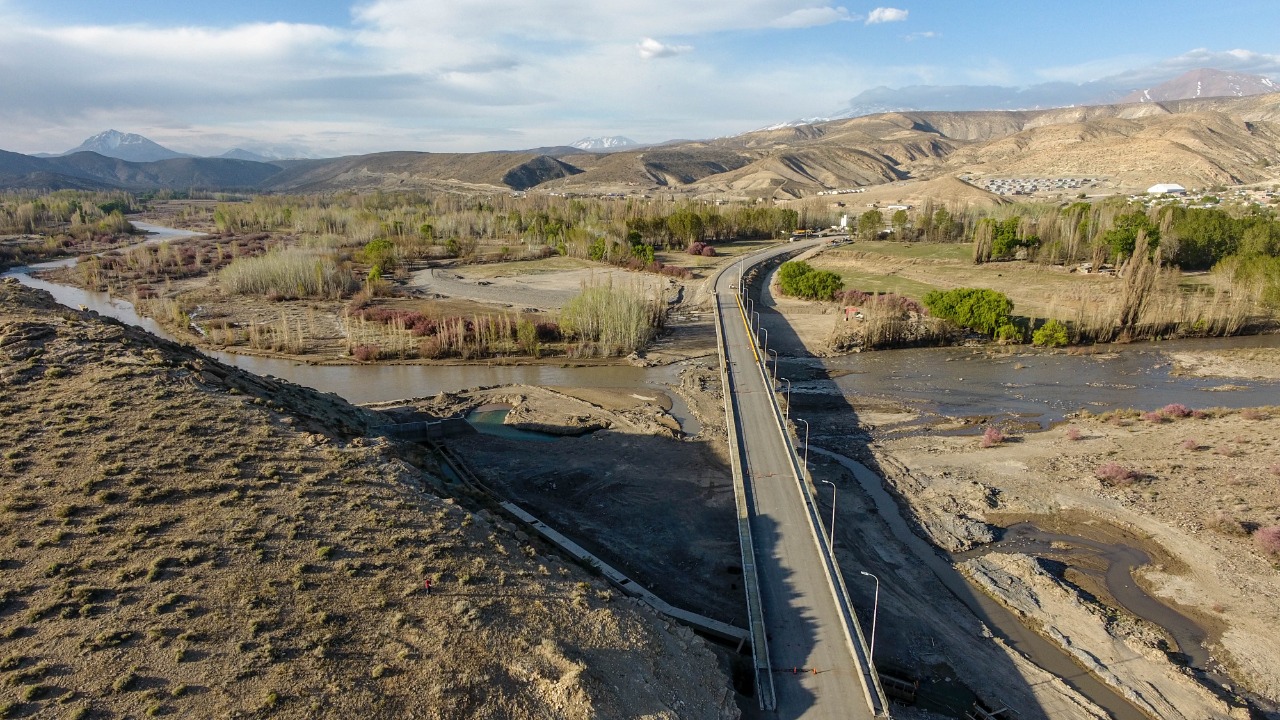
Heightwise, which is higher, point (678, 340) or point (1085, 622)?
point (678, 340)

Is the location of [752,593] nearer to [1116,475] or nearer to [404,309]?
[1116,475]

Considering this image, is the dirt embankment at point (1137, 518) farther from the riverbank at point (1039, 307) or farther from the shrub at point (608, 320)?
the shrub at point (608, 320)

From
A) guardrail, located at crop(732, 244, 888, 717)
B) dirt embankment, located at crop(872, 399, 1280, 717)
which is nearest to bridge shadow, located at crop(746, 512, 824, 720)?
guardrail, located at crop(732, 244, 888, 717)

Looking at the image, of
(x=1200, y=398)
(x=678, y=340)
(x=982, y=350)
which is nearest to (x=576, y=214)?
(x=678, y=340)

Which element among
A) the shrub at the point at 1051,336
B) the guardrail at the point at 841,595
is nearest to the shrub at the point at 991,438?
the guardrail at the point at 841,595

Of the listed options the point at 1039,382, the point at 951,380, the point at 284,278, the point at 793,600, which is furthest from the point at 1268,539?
the point at 284,278

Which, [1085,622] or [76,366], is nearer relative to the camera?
[1085,622]

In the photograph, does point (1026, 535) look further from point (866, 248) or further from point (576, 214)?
point (576, 214)

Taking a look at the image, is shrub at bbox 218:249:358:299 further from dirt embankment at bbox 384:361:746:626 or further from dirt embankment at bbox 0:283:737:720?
dirt embankment at bbox 0:283:737:720
